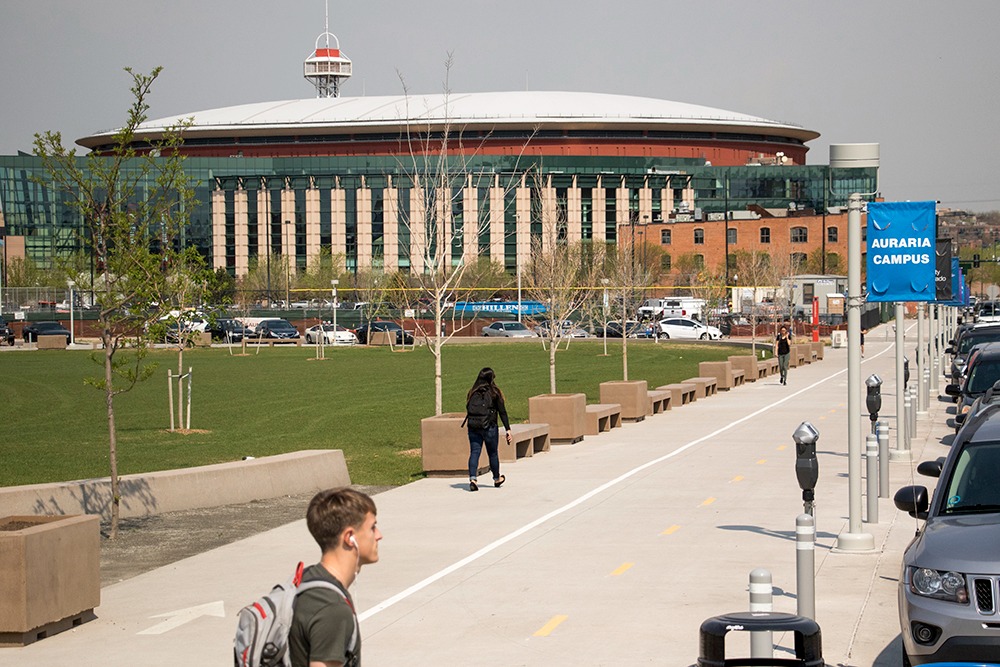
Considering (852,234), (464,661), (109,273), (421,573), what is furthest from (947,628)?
(109,273)

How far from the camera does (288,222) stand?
141375mm

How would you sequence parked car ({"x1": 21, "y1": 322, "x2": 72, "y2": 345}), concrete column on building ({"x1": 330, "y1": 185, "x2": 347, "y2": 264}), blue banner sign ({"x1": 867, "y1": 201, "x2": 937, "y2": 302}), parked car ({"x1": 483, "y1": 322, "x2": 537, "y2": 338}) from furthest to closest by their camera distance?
concrete column on building ({"x1": 330, "y1": 185, "x2": 347, "y2": 264}) < parked car ({"x1": 483, "y1": 322, "x2": 537, "y2": 338}) < parked car ({"x1": 21, "y1": 322, "x2": 72, "y2": 345}) < blue banner sign ({"x1": 867, "y1": 201, "x2": 937, "y2": 302})

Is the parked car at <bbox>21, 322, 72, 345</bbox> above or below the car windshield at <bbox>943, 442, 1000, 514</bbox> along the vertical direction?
below

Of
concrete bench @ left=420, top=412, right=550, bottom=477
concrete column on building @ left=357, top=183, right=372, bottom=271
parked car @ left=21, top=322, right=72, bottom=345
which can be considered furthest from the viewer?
concrete column on building @ left=357, top=183, right=372, bottom=271

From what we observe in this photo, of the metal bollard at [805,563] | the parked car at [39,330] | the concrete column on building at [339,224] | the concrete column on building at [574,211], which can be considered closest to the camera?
the metal bollard at [805,563]

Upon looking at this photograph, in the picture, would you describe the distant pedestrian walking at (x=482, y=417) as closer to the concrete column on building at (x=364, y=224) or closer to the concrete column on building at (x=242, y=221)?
the concrete column on building at (x=364, y=224)

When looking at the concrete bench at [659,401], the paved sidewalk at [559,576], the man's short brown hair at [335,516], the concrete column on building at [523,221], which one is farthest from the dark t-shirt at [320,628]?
the concrete column on building at [523,221]

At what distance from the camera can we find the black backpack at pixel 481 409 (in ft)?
59.8

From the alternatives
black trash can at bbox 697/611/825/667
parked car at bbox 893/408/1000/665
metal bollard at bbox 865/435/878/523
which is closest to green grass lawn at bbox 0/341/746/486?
metal bollard at bbox 865/435/878/523

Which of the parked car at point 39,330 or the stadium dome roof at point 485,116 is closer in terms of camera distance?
the parked car at point 39,330

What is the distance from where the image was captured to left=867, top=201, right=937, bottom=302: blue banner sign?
17.0 metres

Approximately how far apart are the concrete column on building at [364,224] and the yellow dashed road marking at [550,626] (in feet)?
424

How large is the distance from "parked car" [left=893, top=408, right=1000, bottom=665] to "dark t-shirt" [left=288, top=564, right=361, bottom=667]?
15.2 ft

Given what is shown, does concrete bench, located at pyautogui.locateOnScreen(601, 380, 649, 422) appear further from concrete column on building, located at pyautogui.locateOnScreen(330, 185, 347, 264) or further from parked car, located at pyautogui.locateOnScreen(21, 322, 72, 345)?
concrete column on building, located at pyautogui.locateOnScreen(330, 185, 347, 264)
